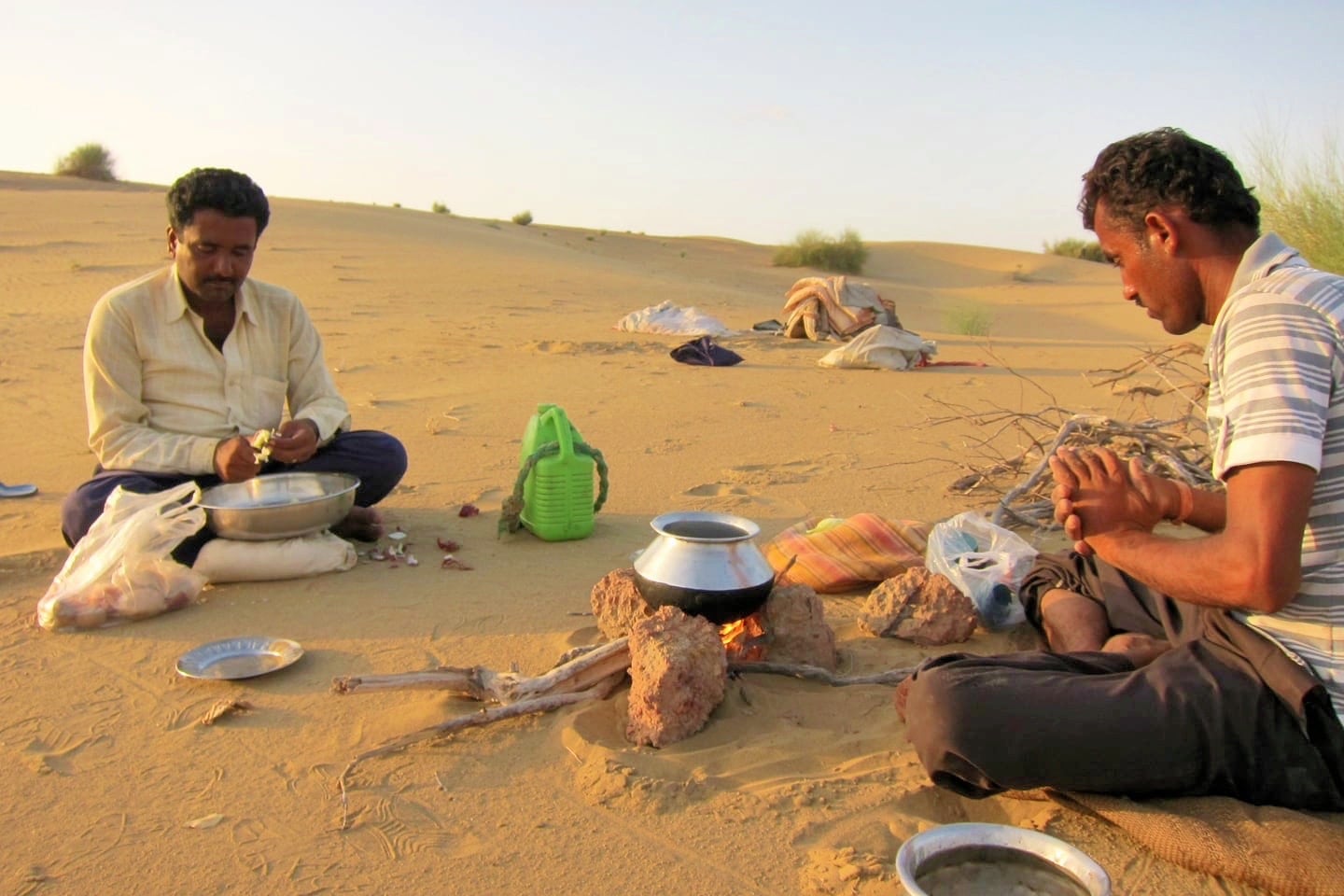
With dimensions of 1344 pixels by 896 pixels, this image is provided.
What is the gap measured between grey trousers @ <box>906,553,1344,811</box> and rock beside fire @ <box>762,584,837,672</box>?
28.6 inches

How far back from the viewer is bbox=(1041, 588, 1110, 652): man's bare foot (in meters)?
3.13

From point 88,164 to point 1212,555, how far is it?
41099 mm

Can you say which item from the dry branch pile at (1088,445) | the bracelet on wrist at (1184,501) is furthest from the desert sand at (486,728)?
the bracelet on wrist at (1184,501)

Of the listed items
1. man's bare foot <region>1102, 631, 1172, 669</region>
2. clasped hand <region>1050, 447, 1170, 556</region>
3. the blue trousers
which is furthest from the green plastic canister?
clasped hand <region>1050, 447, 1170, 556</region>

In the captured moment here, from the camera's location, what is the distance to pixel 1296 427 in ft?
6.38

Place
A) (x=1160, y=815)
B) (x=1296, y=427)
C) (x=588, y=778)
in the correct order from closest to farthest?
(x=1296, y=427), (x=1160, y=815), (x=588, y=778)

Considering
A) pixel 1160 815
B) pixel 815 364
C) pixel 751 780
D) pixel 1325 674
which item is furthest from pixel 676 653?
pixel 815 364

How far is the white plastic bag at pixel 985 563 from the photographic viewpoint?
3.64 metres

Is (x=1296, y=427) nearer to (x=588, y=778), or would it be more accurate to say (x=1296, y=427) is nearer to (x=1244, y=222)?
(x=1244, y=222)

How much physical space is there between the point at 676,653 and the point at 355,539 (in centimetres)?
229

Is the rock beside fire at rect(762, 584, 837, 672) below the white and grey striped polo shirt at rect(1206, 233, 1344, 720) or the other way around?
below

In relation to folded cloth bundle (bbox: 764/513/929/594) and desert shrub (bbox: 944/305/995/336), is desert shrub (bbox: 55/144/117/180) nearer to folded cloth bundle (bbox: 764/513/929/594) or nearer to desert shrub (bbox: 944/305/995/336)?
desert shrub (bbox: 944/305/995/336)

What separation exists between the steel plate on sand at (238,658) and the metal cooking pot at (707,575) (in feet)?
3.73

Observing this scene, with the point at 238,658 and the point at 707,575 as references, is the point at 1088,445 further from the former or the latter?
the point at 238,658
